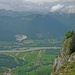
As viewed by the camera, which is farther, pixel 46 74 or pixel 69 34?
pixel 46 74

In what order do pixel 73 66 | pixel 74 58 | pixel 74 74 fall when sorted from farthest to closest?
pixel 74 58, pixel 73 66, pixel 74 74

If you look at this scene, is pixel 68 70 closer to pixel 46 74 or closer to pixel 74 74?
pixel 74 74

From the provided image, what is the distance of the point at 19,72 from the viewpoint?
616ft

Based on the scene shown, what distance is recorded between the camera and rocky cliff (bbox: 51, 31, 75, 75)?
2595 centimetres

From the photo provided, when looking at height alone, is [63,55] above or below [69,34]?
below

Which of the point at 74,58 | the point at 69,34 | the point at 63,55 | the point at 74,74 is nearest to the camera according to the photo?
the point at 74,74

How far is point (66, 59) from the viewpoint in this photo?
4209 cm

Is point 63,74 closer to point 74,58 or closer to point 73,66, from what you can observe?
point 73,66

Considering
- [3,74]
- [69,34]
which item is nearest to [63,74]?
[69,34]

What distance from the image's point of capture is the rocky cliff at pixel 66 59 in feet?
85.1

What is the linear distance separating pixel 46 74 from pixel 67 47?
392 feet

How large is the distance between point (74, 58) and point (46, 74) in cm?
13140

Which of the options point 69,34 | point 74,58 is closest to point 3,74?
point 69,34

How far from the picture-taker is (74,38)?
42594mm
